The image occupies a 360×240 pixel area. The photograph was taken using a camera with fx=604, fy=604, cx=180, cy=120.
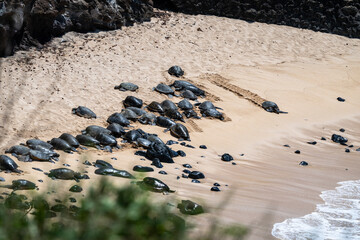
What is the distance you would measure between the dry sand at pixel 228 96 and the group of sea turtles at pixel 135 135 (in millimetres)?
152

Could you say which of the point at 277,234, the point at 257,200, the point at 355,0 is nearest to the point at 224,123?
the point at 257,200

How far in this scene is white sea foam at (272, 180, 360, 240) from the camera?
5465mm

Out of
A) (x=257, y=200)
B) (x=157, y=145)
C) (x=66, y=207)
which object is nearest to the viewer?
(x=66, y=207)

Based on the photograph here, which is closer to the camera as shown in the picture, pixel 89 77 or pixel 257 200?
pixel 257 200

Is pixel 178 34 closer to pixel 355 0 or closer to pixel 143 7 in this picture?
pixel 143 7

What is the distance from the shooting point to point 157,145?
7.67 meters

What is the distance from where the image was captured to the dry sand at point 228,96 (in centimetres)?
689

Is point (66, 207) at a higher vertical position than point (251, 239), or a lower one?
higher

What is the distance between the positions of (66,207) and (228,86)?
32.4ft

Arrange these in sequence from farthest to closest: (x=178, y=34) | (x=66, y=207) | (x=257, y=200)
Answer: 1. (x=178, y=34)
2. (x=257, y=200)
3. (x=66, y=207)

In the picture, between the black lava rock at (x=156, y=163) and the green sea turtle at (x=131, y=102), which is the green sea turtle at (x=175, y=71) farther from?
the black lava rock at (x=156, y=163)

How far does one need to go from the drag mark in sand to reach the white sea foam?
184 inches

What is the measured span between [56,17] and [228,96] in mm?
3954

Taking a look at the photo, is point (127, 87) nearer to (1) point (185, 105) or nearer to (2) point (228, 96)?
(1) point (185, 105)
